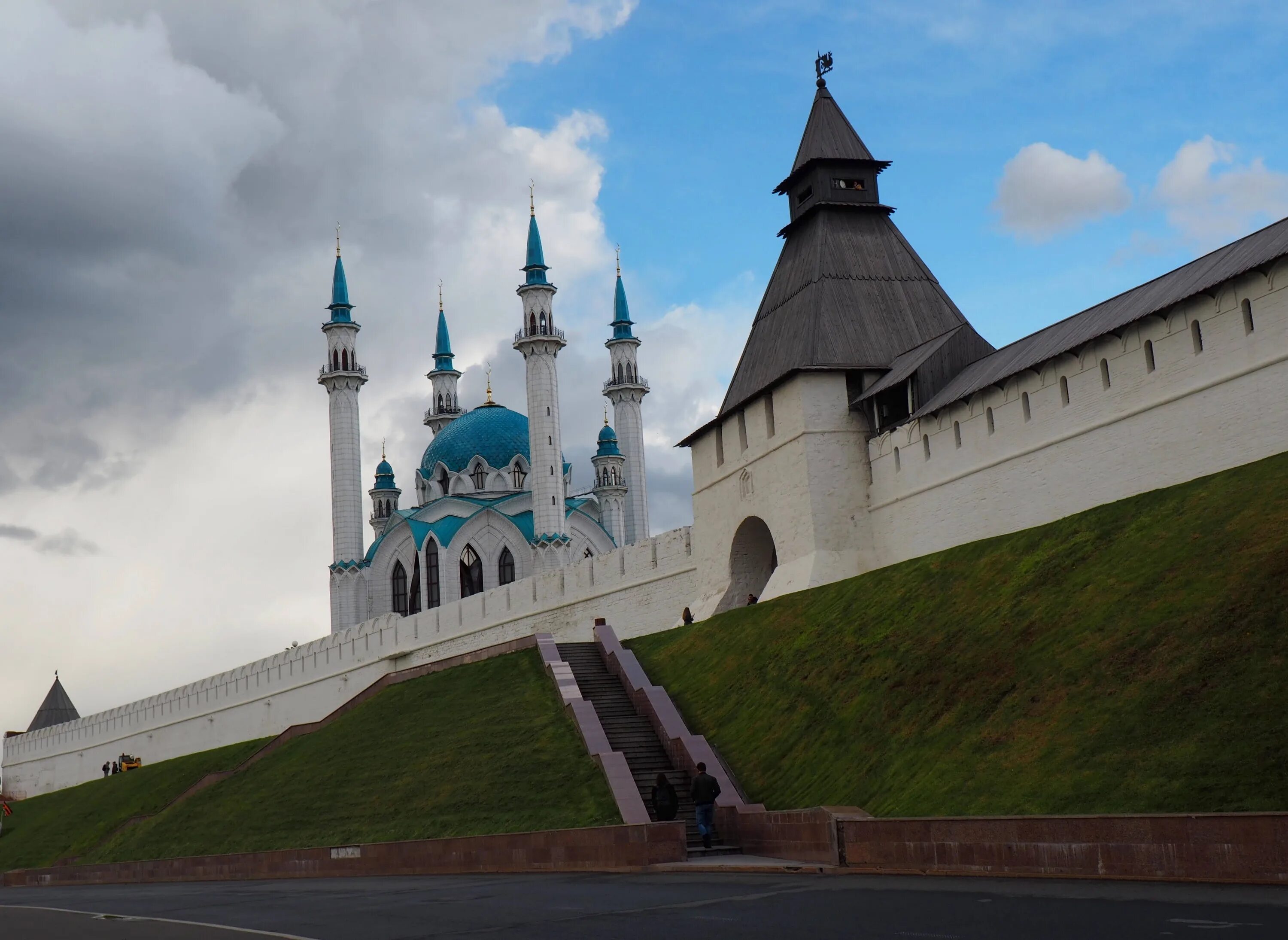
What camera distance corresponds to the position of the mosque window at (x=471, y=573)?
2331 inches

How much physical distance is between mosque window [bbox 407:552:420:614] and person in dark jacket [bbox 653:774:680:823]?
143 feet

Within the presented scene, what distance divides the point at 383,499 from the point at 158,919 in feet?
183

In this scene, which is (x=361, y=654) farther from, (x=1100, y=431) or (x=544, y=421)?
(x=1100, y=431)

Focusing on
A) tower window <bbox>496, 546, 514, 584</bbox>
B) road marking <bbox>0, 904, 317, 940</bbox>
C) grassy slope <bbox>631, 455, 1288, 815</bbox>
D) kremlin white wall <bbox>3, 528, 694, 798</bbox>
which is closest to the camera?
road marking <bbox>0, 904, 317, 940</bbox>

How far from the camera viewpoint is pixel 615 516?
209 feet

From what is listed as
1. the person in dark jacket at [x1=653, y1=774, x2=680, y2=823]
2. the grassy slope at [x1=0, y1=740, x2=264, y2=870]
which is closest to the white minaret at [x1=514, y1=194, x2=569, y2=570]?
the grassy slope at [x1=0, y1=740, x2=264, y2=870]

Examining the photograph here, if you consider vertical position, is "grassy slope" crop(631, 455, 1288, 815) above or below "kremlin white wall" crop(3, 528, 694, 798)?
below

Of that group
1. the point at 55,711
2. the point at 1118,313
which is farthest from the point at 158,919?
the point at 55,711

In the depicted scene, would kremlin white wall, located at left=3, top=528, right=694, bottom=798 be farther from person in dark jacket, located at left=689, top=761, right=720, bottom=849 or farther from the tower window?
person in dark jacket, located at left=689, top=761, right=720, bottom=849

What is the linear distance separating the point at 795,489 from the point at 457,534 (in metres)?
34.1

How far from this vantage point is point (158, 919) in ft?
41.5

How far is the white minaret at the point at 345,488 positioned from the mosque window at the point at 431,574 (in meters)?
2.86

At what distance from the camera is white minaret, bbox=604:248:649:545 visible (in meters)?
62.8

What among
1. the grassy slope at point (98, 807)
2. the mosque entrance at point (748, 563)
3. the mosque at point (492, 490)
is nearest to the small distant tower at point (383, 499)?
the mosque at point (492, 490)
